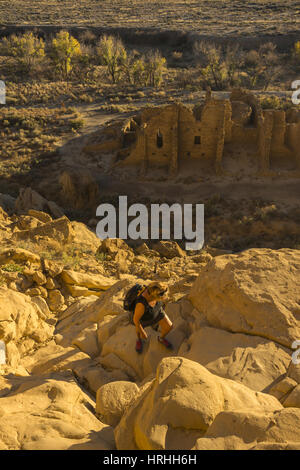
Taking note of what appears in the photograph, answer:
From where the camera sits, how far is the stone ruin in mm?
18344

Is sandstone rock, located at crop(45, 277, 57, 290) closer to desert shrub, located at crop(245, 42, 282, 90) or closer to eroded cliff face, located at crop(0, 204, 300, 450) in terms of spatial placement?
eroded cliff face, located at crop(0, 204, 300, 450)

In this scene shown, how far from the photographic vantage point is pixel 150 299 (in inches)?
198

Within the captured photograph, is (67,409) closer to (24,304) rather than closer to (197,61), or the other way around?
(24,304)

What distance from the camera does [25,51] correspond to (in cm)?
4000

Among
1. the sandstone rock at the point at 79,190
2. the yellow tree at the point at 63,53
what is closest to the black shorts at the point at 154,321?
the sandstone rock at the point at 79,190

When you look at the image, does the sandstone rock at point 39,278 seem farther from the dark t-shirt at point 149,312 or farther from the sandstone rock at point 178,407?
the sandstone rock at point 178,407

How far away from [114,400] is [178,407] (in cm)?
124

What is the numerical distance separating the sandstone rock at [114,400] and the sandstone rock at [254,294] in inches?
67.3

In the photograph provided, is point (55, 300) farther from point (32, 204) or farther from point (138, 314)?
point (32, 204)

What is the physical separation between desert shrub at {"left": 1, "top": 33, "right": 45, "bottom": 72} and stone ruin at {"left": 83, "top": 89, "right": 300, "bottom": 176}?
2652cm

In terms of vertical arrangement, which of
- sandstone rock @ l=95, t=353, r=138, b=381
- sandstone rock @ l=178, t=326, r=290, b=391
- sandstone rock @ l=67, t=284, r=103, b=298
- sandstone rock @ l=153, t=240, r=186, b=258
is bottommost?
sandstone rock @ l=153, t=240, r=186, b=258

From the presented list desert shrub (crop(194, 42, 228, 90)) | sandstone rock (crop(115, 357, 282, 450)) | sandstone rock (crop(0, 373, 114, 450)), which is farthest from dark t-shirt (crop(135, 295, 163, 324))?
desert shrub (crop(194, 42, 228, 90))

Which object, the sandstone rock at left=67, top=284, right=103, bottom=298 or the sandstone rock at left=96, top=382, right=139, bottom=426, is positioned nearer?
the sandstone rock at left=96, top=382, right=139, bottom=426

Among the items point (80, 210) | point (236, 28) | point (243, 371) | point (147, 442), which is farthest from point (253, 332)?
point (236, 28)
